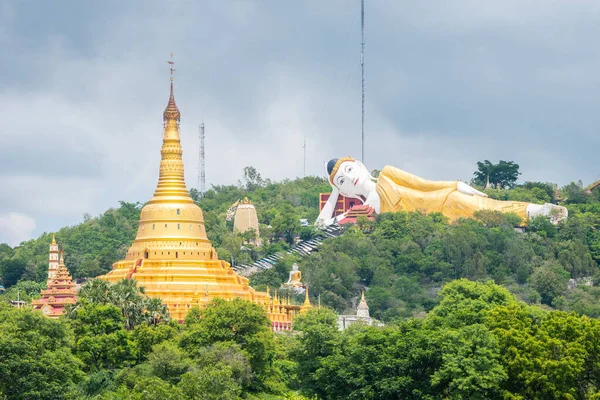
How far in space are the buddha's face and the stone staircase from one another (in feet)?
10.5

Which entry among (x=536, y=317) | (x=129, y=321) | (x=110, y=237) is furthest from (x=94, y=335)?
(x=110, y=237)

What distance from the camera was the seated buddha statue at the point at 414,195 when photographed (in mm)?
127312

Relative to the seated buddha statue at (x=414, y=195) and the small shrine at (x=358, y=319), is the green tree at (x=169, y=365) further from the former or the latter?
the seated buddha statue at (x=414, y=195)

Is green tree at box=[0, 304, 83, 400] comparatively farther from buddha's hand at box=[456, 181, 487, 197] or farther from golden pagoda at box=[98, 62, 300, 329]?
buddha's hand at box=[456, 181, 487, 197]

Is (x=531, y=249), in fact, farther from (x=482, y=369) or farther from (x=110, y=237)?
(x=482, y=369)

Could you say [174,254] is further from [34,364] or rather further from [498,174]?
[498,174]

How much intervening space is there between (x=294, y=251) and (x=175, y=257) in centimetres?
4015

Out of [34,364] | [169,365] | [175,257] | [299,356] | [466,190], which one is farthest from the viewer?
[466,190]

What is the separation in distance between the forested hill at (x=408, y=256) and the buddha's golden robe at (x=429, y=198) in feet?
5.26

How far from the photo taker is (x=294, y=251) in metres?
125

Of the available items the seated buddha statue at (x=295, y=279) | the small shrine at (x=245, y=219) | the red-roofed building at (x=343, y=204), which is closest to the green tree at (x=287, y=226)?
the small shrine at (x=245, y=219)

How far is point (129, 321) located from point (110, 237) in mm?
63165

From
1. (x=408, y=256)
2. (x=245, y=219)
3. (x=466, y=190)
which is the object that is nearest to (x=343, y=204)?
(x=245, y=219)

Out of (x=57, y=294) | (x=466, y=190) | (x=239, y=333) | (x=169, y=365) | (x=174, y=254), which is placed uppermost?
(x=466, y=190)
